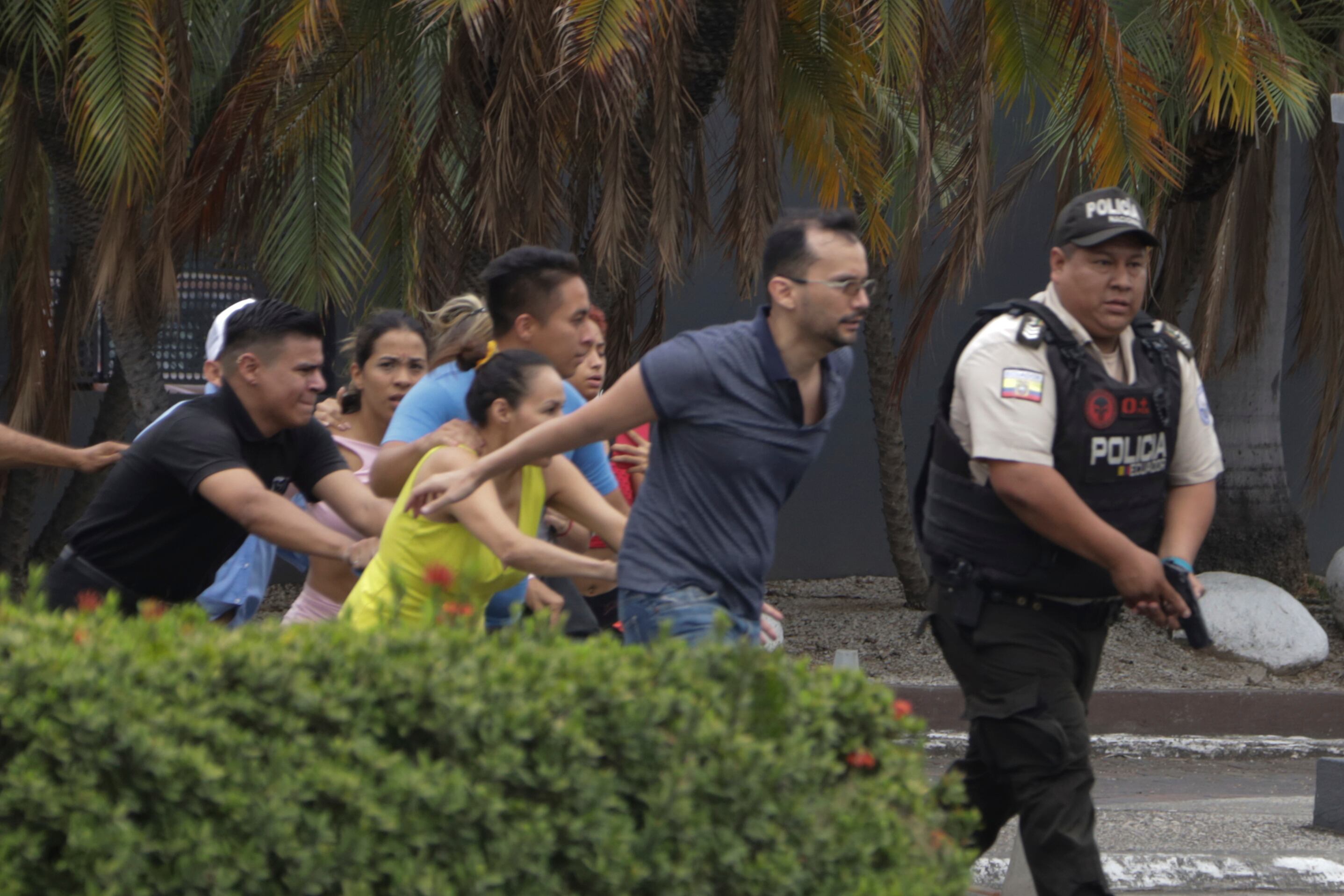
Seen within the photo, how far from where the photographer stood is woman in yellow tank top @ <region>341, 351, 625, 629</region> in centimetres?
381

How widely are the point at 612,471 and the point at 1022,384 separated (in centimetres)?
151

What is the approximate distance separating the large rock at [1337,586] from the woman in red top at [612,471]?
6.74m

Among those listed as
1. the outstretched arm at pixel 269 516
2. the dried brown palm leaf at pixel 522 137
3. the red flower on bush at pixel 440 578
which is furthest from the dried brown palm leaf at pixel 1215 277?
the red flower on bush at pixel 440 578

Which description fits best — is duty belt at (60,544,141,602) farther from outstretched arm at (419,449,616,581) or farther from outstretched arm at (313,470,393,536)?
outstretched arm at (419,449,616,581)

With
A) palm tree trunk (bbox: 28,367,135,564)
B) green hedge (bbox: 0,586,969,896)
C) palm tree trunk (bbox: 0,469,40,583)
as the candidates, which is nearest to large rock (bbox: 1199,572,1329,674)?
palm tree trunk (bbox: 28,367,135,564)

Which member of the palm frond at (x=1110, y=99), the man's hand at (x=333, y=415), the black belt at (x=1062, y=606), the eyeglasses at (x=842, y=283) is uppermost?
the palm frond at (x=1110, y=99)

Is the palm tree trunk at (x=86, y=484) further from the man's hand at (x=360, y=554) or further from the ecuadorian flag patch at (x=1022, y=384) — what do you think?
the ecuadorian flag patch at (x=1022, y=384)

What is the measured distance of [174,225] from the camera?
29.3ft

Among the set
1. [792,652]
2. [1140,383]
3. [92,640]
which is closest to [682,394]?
[1140,383]

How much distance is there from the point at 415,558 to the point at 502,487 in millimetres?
298

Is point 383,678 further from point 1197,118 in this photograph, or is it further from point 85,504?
point 85,504

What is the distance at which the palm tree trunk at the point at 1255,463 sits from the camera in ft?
36.4

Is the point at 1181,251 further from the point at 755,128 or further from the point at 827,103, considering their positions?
the point at 755,128

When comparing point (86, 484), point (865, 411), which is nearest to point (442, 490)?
point (86, 484)
